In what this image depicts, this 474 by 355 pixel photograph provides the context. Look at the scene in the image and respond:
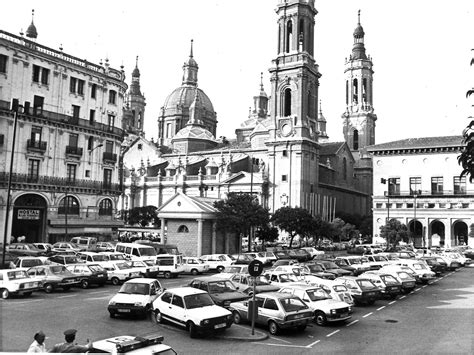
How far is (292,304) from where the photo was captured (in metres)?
16.4

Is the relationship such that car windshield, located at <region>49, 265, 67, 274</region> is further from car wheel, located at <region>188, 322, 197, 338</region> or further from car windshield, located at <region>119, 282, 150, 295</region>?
car wheel, located at <region>188, 322, 197, 338</region>

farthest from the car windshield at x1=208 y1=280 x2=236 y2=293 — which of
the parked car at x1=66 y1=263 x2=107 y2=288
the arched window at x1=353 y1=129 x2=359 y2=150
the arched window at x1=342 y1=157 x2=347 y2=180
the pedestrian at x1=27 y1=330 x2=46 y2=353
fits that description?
the arched window at x1=353 y1=129 x2=359 y2=150

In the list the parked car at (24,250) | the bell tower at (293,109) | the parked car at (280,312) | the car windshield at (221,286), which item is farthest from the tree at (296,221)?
the parked car at (280,312)

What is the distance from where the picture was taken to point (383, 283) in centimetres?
2322

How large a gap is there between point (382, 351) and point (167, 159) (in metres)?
99.5

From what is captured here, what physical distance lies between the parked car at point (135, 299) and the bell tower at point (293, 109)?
63.1m

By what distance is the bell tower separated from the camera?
82062 millimetres

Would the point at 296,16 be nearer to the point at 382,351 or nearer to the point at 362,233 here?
the point at 362,233

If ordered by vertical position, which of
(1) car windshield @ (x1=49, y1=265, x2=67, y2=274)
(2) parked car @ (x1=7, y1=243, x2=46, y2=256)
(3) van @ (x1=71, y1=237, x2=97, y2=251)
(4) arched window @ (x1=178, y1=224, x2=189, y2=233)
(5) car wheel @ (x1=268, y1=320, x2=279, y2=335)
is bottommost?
(5) car wheel @ (x1=268, y1=320, x2=279, y2=335)

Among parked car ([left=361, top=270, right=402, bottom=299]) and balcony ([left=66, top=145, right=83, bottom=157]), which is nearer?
parked car ([left=361, top=270, right=402, bottom=299])

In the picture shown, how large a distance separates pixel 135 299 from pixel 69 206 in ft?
107

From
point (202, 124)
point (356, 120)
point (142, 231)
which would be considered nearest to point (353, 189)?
point (356, 120)

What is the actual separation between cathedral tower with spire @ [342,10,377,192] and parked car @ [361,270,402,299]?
90.1 metres

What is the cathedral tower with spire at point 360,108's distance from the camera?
112 meters
